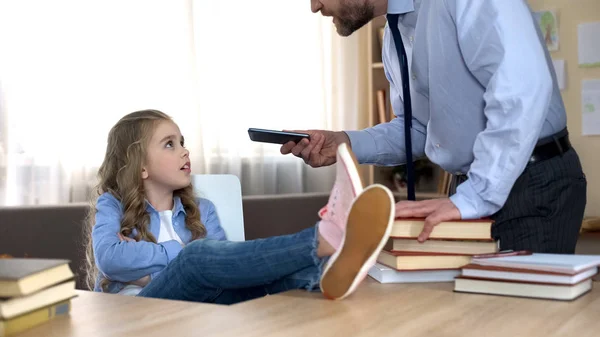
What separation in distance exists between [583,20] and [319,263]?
2.93 meters

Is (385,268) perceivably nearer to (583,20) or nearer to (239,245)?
(239,245)

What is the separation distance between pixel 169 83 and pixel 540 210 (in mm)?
2569

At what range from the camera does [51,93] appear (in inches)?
140

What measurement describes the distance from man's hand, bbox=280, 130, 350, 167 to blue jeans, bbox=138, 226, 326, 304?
65 centimetres

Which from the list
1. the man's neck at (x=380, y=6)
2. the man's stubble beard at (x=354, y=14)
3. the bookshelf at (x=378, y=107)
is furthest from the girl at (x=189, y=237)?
the bookshelf at (x=378, y=107)

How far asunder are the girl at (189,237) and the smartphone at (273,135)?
0.40 metres

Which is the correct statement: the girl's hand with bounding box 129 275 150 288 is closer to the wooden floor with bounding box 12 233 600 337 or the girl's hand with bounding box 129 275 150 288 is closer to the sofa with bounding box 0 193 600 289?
the wooden floor with bounding box 12 233 600 337

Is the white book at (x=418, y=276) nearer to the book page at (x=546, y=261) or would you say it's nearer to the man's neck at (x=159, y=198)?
the book page at (x=546, y=261)

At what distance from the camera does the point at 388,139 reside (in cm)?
221

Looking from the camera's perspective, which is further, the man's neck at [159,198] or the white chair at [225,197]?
the white chair at [225,197]

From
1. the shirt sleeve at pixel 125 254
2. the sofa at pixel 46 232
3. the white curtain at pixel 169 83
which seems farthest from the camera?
the white curtain at pixel 169 83

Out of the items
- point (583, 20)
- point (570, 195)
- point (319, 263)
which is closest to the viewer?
point (319, 263)

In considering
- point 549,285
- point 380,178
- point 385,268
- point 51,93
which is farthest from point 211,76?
point 549,285

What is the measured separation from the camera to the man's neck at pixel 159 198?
233 cm
